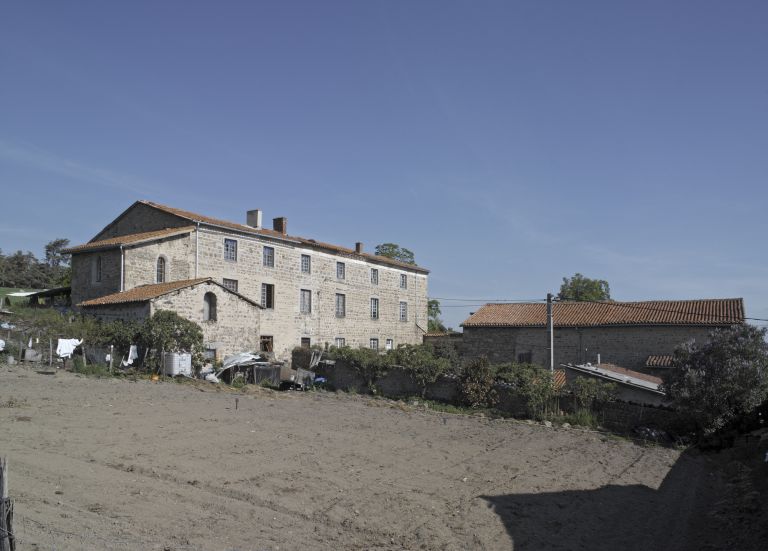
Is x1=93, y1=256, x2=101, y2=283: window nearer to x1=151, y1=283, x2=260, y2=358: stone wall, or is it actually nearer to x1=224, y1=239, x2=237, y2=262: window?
x1=224, y1=239, x2=237, y2=262: window

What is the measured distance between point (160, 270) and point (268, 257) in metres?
7.46

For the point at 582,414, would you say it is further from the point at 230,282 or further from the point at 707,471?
the point at 230,282

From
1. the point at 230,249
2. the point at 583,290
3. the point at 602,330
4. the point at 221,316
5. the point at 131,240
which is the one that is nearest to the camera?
the point at 221,316

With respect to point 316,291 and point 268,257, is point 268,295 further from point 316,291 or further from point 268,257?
point 316,291

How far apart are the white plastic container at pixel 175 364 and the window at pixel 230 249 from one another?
9.86 meters

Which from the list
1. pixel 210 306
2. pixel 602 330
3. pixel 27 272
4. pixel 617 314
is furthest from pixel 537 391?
pixel 27 272

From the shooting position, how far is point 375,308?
44.5m

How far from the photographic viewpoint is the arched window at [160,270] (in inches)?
1200

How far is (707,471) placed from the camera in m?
16.4

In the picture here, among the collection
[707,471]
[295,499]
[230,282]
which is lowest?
[707,471]

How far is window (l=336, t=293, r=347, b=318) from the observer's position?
41.2m

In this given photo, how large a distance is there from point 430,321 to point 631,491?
48.9 m

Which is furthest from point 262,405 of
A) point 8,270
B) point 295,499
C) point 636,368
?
point 8,270

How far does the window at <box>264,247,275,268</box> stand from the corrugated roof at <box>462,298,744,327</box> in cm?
1293
